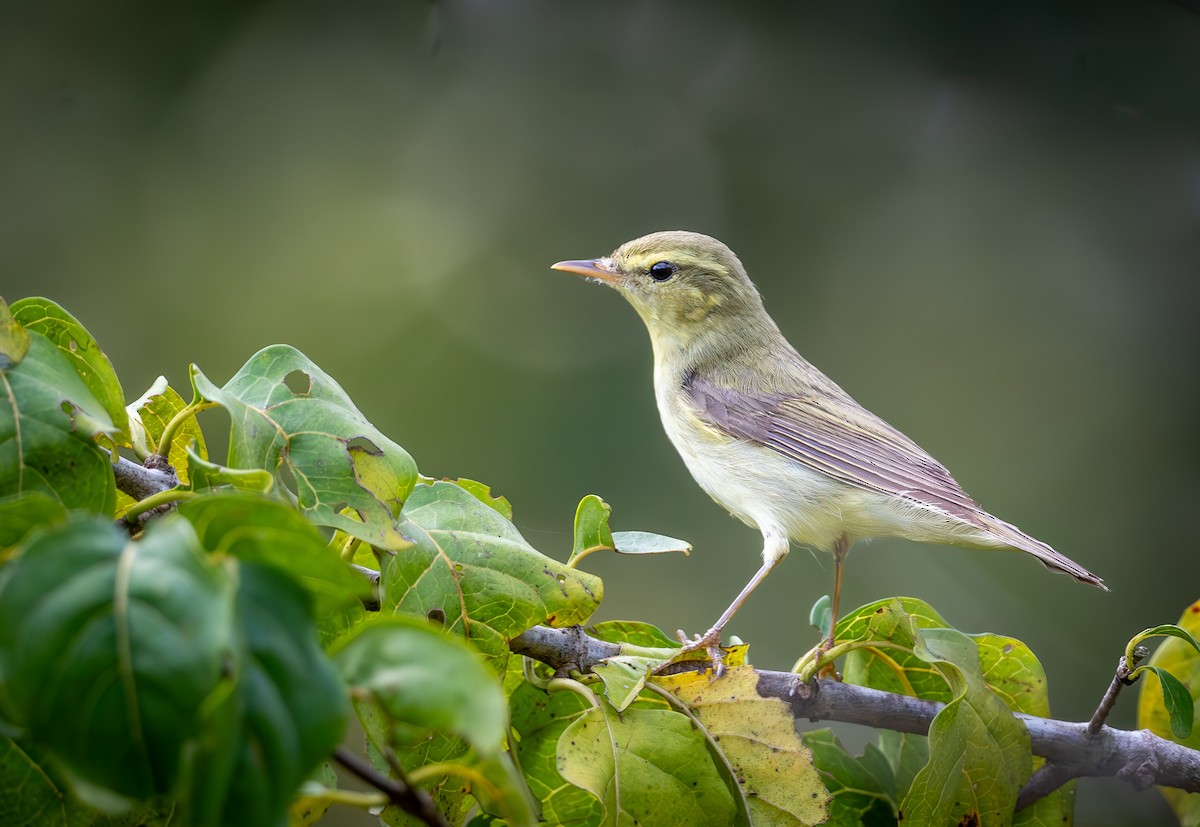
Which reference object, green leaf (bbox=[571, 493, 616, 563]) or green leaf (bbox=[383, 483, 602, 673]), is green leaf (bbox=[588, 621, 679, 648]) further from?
green leaf (bbox=[383, 483, 602, 673])

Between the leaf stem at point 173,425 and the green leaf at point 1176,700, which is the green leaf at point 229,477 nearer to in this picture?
the leaf stem at point 173,425

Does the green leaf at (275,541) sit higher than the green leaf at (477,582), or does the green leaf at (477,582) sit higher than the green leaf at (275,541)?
the green leaf at (275,541)

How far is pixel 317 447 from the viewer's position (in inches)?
59.4

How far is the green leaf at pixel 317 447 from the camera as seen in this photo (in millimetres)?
1449

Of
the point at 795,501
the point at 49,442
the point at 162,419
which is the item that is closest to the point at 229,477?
the point at 49,442

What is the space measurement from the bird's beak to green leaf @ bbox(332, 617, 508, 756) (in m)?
3.58

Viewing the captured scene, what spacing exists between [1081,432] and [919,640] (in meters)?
6.14

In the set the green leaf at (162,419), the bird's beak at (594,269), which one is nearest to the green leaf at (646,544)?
the green leaf at (162,419)

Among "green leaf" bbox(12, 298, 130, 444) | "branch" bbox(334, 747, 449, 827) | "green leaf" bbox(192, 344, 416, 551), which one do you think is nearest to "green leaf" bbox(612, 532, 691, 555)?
"green leaf" bbox(192, 344, 416, 551)

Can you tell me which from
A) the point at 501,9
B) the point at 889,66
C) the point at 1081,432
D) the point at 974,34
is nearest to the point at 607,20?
the point at 501,9

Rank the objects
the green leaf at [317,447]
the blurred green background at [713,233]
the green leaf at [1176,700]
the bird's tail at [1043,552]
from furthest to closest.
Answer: the blurred green background at [713,233]
the bird's tail at [1043,552]
the green leaf at [1176,700]
the green leaf at [317,447]

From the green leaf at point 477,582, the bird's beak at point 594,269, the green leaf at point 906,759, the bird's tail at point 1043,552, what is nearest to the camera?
the green leaf at point 477,582

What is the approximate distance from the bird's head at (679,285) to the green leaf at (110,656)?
3.79 m

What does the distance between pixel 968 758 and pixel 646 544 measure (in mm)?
724
